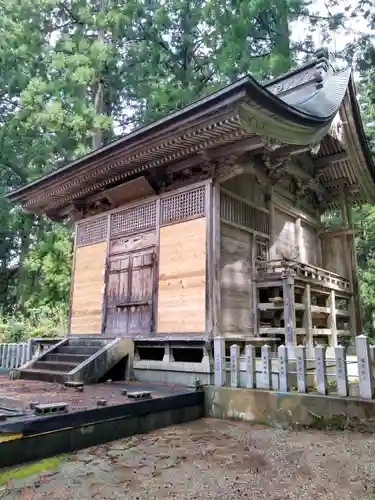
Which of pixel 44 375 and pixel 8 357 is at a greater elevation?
pixel 8 357

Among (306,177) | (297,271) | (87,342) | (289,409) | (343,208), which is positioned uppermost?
(306,177)

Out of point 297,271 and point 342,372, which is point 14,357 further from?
point 342,372

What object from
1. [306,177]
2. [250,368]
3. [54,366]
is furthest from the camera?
[306,177]

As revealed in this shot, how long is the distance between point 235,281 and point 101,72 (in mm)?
15057

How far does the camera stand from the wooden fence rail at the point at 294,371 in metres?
5.25

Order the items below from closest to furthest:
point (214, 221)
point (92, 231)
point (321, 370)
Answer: point (321, 370), point (214, 221), point (92, 231)

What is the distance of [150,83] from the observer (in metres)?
20.2

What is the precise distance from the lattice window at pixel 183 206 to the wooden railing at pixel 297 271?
1835mm

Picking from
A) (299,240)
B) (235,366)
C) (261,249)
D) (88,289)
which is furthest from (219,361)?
(299,240)

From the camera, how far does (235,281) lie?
8.30 meters

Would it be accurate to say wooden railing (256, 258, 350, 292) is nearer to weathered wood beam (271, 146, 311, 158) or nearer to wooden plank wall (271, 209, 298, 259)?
wooden plank wall (271, 209, 298, 259)

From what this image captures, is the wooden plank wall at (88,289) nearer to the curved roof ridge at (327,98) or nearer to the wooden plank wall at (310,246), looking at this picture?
the wooden plank wall at (310,246)

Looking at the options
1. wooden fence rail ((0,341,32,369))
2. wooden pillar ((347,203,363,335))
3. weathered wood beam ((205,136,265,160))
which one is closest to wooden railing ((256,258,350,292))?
wooden pillar ((347,203,363,335))

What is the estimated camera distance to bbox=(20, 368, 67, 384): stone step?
7516 mm
